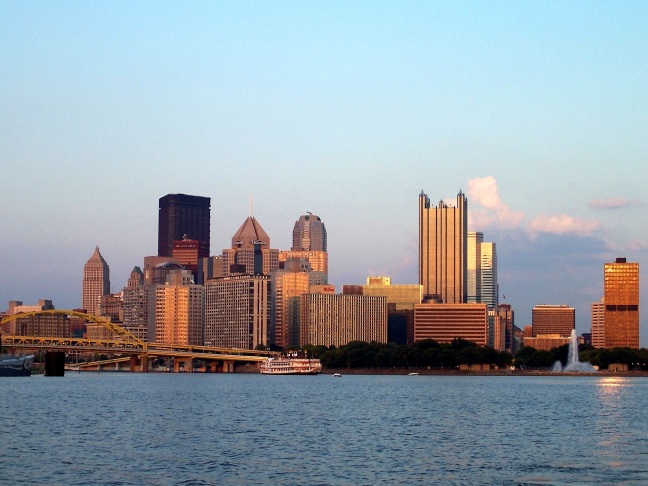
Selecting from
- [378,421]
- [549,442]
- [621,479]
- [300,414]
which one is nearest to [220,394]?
[300,414]

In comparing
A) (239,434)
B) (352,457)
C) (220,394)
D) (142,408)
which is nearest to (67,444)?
(239,434)

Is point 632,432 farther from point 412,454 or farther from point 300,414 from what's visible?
point 300,414

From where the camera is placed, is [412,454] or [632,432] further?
[632,432]

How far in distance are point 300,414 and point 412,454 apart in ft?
117

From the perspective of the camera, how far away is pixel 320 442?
238 feet

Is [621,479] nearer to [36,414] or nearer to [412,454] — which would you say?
[412,454]

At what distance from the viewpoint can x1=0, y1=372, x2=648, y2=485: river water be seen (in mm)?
56688

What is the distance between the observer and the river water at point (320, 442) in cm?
5669

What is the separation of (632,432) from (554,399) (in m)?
52.9

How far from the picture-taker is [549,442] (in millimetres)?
73125

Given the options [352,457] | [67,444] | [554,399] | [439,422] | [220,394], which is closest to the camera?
[352,457]

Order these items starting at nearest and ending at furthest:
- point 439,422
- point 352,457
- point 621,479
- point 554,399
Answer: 1. point 621,479
2. point 352,457
3. point 439,422
4. point 554,399

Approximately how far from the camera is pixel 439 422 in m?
90.9

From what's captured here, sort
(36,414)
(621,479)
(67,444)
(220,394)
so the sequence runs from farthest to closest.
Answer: (220,394), (36,414), (67,444), (621,479)
